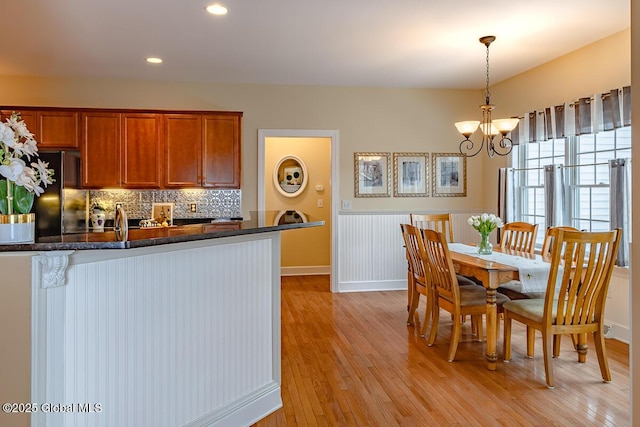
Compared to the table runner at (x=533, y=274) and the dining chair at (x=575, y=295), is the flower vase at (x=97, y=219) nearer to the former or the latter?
the table runner at (x=533, y=274)

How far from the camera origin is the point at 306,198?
738cm

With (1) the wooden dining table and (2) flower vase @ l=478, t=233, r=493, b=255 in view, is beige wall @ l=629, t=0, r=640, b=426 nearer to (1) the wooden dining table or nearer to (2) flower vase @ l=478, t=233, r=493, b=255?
(1) the wooden dining table

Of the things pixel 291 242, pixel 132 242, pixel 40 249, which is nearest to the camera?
pixel 40 249

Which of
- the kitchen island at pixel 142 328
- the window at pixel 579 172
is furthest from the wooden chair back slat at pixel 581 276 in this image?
the kitchen island at pixel 142 328

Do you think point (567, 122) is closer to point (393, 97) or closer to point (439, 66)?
point (439, 66)

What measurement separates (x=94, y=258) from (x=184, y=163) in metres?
3.84

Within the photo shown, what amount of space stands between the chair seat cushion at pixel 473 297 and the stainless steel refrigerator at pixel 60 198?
413 cm

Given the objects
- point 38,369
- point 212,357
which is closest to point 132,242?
point 38,369

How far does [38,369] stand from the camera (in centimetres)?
160

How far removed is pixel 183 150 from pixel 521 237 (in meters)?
3.84

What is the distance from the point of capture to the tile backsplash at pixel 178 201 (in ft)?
18.4

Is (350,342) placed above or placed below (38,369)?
below

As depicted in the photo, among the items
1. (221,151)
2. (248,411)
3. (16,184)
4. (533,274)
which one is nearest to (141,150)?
(221,151)

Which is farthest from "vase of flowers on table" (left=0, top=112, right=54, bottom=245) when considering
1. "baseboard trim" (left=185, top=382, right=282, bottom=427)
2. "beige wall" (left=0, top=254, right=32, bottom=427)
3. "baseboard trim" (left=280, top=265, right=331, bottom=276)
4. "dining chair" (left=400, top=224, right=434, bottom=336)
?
"baseboard trim" (left=280, top=265, right=331, bottom=276)
